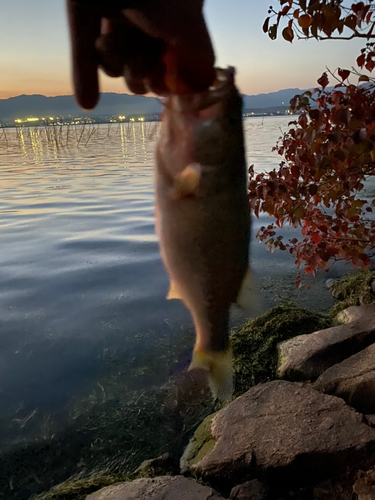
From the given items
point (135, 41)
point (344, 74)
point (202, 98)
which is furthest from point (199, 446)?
point (135, 41)

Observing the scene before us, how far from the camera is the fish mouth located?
0.78 meters

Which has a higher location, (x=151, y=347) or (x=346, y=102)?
(x=346, y=102)

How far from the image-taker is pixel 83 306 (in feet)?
26.8

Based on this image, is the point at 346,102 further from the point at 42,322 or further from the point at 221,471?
the point at 42,322

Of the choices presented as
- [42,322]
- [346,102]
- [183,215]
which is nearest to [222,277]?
[183,215]

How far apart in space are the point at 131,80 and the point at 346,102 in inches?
109

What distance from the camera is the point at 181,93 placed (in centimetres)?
73

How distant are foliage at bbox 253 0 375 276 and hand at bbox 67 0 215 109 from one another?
7.40 feet

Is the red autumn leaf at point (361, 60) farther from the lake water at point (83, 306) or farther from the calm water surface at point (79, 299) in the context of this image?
the calm water surface at point (79, 299)

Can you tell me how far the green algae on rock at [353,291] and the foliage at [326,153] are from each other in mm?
2647

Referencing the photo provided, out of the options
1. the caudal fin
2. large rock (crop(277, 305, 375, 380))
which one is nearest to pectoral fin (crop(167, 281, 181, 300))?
the caudal fin

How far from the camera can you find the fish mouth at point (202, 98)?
776 millimetres

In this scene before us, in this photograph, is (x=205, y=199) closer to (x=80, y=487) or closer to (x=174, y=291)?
(x=174, y=291)

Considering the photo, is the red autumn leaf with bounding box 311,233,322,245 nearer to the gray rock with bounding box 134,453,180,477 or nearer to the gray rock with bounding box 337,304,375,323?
the gray rock with bounding box 337,304,375,323
